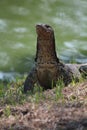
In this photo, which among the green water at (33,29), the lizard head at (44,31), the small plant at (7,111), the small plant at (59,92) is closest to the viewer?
the small plant at (7,111)

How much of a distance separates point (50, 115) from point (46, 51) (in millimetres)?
2178

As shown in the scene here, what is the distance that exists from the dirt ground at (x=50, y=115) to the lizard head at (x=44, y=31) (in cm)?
133

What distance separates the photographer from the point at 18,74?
9.78 metres

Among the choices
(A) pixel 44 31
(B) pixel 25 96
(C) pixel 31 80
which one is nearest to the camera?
(B) pixel 25 96

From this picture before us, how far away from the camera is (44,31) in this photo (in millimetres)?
6891

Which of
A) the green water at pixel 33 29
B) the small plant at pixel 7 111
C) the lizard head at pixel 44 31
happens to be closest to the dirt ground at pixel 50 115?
the small plant at pixel 7 111

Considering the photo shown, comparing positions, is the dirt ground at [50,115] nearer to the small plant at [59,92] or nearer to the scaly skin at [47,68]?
the small plant at [59,92]

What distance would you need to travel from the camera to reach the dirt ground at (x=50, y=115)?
15.9 ft

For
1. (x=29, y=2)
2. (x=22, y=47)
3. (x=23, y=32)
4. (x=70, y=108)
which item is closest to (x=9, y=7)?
(x=29, y=2)

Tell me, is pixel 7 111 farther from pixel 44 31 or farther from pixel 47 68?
pixel 47 68

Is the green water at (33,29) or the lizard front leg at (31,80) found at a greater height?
the green water at (33,29)

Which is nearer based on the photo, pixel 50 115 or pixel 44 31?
pixel 50 115

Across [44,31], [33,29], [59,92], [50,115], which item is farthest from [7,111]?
[33,29]

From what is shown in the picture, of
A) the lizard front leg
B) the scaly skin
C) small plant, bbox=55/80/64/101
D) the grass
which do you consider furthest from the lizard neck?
small plant, bbox=55/80/64/101
